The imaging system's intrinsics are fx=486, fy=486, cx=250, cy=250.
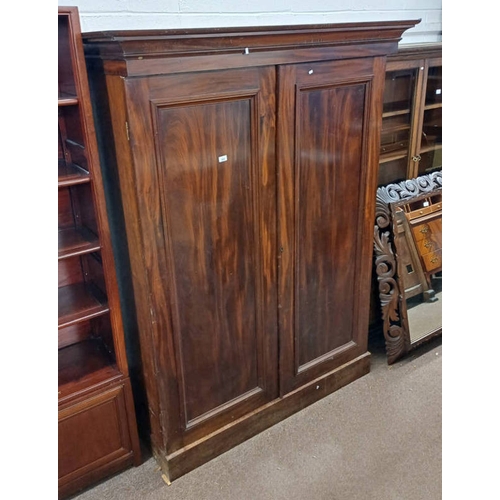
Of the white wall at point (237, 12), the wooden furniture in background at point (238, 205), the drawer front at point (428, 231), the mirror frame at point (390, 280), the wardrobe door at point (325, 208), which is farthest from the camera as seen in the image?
Result: the drawer front at point (428, 231)

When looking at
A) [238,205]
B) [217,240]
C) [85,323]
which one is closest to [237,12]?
[238,205]

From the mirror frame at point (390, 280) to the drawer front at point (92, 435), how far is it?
1309 mm

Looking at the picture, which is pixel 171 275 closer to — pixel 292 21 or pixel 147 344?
pixel 147 344

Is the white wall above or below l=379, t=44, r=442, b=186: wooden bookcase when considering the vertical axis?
above

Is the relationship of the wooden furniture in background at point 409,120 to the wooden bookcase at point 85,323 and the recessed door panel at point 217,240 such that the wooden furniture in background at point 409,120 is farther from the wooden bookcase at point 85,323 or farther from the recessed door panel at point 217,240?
the wooden bookcase at point 85,323

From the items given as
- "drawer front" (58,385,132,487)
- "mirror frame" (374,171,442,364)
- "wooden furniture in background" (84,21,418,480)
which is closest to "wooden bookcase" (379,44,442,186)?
"mirror frame" (374,171,442,364)

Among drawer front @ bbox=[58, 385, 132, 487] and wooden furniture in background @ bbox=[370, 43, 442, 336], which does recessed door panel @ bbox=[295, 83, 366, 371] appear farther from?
drawer front @ bbox=[58, 385, 132, 487]

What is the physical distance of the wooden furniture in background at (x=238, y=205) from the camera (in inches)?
57.5

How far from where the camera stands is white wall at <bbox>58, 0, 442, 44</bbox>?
5.38 feet

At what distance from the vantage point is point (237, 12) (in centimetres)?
192

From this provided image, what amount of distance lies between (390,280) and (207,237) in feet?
3.66

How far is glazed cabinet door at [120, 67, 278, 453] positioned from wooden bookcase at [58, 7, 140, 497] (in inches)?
5.9

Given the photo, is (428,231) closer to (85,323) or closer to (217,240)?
(217,240)

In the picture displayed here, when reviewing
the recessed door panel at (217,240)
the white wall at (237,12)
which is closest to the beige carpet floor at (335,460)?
the recessed door panel at (217,240)
